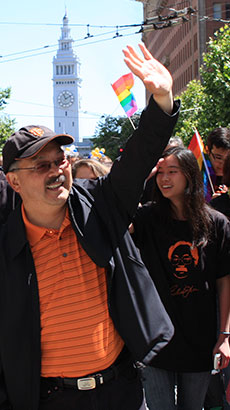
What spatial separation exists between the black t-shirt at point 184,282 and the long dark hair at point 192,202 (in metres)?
0.06

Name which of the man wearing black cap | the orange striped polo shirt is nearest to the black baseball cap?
the man wearing black cap

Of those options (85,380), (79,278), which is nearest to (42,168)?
(79,278)

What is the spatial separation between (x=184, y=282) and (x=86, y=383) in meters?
1.18

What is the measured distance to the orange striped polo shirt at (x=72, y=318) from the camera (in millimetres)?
2539

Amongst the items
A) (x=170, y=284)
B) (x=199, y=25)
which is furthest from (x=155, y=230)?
(x=199, y=25)

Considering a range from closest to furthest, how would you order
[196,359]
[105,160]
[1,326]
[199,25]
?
[1,326], [196,359], [105,160], [199,25]

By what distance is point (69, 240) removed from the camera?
265cm

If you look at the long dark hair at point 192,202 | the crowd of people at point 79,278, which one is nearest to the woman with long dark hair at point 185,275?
the long dark hair at point 192,202

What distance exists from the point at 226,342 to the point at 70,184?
159 cm

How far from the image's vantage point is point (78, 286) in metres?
2.55

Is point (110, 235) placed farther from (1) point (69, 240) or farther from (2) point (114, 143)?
(2) point (114, 143)

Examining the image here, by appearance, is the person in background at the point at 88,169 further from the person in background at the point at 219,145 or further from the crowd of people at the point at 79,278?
the crowd of people at the point at 79,278

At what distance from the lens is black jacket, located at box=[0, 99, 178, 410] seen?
2480 mm

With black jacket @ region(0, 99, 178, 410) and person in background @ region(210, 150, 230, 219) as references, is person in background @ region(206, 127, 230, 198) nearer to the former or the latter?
person in background @ region(210, 150, 230, 219)
